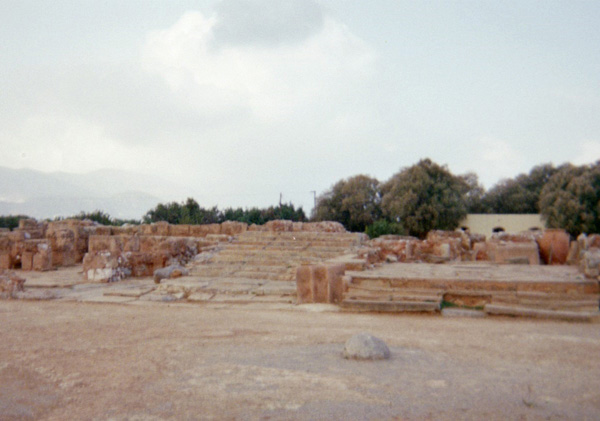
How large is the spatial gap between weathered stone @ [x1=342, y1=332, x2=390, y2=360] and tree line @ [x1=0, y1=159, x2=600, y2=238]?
61.8 ft

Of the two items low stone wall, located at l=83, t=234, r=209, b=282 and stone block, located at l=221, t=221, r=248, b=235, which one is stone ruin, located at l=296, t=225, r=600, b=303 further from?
low stone wall, located at l=83, t=234, r=209, b=282

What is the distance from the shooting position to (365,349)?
378cm

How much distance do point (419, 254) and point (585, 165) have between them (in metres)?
20.6

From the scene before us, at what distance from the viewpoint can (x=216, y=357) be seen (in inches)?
154

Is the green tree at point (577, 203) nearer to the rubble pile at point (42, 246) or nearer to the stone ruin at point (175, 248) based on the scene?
the stone ruin at point (175, 248)

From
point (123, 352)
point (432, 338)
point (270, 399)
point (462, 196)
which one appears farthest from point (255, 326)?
point (462, 196)

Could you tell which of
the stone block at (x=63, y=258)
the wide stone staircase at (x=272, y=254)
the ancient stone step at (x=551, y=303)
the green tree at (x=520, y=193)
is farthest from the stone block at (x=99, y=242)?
the green tree at (x=520, y=193)

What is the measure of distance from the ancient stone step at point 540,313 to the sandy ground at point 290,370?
141mm

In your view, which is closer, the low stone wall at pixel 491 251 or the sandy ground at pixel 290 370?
the sandy ground at pixel 290 370

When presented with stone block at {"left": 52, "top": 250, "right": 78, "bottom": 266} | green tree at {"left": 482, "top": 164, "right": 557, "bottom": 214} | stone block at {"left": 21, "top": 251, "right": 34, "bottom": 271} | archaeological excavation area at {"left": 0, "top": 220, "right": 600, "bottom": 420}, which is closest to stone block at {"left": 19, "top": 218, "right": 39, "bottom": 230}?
stone block at {"left": 52, "top": 250, "right": 78, "bottom": 266}

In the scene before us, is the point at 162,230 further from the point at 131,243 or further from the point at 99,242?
the point at 131,243

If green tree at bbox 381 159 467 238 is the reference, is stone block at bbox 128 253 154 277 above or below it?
below

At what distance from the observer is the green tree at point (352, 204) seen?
3300 cm

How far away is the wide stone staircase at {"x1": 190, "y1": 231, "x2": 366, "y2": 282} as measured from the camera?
929 centimetres
